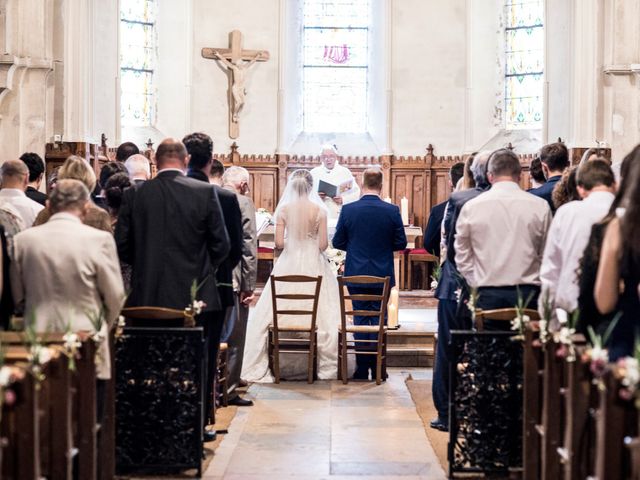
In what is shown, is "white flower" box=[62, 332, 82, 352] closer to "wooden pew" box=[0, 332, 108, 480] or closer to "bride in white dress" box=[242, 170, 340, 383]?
"wooden pew" box=[0, 332, 108, 480]

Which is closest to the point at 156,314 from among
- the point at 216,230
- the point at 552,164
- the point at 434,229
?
the point at 216,230

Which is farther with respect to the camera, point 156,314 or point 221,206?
point 221,206

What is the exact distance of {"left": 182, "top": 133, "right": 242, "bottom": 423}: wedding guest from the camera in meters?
6.64

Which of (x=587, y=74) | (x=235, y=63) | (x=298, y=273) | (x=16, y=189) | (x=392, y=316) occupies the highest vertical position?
(x=235, y=63)

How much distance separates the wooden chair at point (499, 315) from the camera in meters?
5.84

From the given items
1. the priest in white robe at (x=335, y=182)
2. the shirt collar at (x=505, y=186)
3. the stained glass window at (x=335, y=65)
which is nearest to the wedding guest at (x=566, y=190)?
the shirt collar at (x=505, y=186)

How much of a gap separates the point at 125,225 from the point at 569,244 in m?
2.39

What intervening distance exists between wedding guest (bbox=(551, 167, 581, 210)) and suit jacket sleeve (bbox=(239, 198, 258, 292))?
2.26 metres

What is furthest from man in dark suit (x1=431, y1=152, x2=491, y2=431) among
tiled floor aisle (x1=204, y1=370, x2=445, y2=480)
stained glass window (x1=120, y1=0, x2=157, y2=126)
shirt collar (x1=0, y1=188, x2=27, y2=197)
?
stained glass window (x1=120, y1=0, x2=157, y2=126)

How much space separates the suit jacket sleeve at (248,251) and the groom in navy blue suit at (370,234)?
1397 mm

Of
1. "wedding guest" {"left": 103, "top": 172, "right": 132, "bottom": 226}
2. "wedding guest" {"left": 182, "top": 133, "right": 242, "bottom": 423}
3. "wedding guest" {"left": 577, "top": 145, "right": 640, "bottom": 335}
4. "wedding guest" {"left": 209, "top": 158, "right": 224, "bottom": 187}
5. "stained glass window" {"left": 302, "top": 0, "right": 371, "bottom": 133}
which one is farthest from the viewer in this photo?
"stained glass window" {"left": 302, "top": 0, "right": 371, "bottom": 133}

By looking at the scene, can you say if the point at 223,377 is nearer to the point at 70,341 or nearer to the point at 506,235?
the point at 506,235

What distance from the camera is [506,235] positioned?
6.07 metres

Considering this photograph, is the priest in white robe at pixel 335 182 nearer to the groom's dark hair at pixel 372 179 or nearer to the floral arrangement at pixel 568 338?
the groom's dark hair at pixel 372 179
